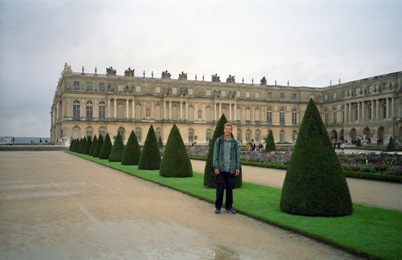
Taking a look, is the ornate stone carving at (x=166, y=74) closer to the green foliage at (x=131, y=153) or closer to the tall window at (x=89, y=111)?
the tall window at (x=89, y=111)

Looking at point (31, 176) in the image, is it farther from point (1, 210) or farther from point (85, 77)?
point (85, 77)

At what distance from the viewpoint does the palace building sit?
56469 millimetres

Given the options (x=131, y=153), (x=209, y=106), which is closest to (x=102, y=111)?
(x=209, y=106)

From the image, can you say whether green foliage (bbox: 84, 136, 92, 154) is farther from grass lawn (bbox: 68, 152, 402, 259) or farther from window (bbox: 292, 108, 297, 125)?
window (bbox: 292, 108, 297, 125)

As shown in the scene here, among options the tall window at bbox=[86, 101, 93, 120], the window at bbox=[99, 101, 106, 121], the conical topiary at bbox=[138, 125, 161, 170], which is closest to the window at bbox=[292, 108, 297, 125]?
the window at bbox=[99, 101, 106, 121]

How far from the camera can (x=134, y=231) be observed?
6.38 m

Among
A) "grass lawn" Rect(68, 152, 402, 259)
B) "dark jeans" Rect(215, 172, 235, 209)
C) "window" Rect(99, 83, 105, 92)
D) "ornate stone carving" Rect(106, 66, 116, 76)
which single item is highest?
"ornate stone carving" Rect(106, 66, 116, 76)

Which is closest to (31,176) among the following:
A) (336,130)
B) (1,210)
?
(1,210)

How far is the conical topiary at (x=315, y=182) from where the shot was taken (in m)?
7.27

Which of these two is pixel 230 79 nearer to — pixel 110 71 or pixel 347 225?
pixel 110 71

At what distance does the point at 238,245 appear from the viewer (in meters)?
5.60

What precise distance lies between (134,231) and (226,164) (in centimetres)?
257

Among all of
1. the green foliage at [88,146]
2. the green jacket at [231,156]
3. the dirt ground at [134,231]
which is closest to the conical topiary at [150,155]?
the dirt ground at [134,231]

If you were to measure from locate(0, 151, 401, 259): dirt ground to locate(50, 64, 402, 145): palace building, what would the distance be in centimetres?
4510
